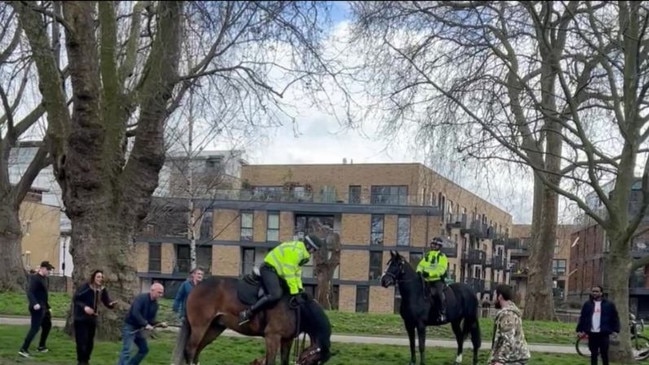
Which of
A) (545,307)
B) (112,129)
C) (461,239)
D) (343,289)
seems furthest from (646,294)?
(112,129)

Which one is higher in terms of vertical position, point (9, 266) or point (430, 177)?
point (430, 177)

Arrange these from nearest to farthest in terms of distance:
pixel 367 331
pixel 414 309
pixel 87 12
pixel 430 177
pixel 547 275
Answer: pixel 87 12, pixel 414 309, pixel 430 177, pixel 367 331, pixel 547 275

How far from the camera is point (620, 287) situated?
2022 centimetres

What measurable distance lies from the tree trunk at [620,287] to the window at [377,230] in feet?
136

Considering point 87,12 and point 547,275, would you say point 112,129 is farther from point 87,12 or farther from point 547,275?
point 547,275

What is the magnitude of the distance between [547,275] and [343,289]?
30.5 m

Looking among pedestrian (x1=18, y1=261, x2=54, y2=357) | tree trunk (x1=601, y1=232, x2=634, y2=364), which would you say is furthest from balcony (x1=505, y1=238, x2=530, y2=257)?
pedestrian (x1=18, y1=261, x2=54, y2=357)

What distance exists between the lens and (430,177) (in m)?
22.3

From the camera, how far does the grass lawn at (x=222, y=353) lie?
16.1 metres

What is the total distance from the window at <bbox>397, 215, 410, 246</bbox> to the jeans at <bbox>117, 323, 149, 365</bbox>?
4841 cm

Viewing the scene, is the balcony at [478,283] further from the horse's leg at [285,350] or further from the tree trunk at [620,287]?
the horse's leg at [285,350]

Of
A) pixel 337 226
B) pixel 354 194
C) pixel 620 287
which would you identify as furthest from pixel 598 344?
pixel 354 194

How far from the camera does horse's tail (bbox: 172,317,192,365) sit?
14719 mm

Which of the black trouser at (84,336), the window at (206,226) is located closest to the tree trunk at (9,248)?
the black trouser at (84,336)
